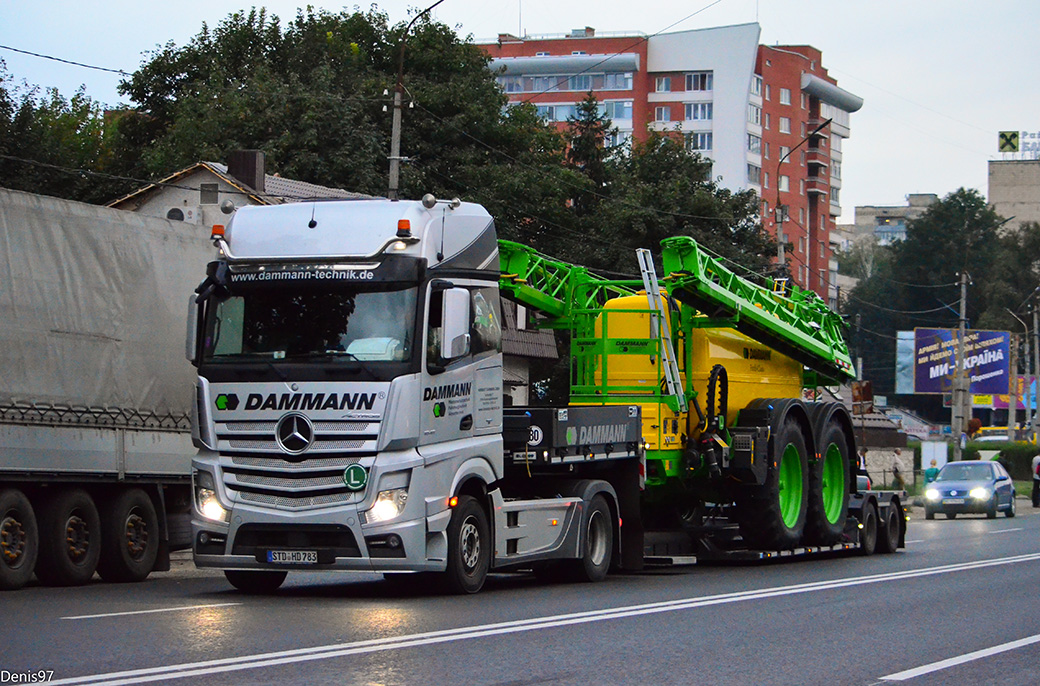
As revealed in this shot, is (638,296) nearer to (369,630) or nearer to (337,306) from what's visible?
(337,306)

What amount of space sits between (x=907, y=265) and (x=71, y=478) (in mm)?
106895

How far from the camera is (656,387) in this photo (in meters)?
18.2

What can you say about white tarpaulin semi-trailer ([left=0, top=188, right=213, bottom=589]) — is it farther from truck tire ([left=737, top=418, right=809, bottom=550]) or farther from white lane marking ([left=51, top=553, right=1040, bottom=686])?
truck tire ([left=737, top=418, right=809, bottom=550])

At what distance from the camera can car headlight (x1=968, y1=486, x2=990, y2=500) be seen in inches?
1501

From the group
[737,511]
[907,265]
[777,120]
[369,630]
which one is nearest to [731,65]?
[777,120]

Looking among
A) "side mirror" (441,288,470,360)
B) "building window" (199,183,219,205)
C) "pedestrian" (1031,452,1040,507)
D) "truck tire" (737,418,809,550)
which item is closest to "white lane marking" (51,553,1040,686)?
"truck tire" (737,418,809,550)

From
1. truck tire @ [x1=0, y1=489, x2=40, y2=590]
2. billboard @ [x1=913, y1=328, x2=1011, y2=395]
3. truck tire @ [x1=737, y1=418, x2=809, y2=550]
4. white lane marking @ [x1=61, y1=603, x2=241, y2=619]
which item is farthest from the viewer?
billboard @ [x1=913, y1=328, x2=1011, y2=395]

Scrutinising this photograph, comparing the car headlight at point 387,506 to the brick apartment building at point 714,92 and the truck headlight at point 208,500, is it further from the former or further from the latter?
the brick apartment building at point 714,92

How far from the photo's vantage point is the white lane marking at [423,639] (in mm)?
8266

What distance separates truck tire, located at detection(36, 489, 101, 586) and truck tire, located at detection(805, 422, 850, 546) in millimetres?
9600

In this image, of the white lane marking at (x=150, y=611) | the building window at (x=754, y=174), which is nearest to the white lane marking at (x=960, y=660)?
the white lane marking at (x=150, y=611)

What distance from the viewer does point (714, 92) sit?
105562 mm

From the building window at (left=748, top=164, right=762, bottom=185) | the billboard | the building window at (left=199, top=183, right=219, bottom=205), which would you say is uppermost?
the building window at (left=748, top=164, right=762, bottom=185)

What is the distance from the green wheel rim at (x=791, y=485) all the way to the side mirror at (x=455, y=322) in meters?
7.49
